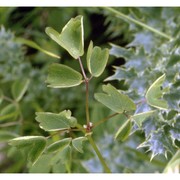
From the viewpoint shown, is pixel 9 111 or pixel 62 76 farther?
pixel 9 111

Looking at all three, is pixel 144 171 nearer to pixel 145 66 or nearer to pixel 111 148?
pixel 111 148

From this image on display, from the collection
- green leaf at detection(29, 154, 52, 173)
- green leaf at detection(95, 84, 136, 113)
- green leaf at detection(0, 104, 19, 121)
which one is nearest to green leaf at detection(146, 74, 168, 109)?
green leaf at detection(95, 84, 136, 113)

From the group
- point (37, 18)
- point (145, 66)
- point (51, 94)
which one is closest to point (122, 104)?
point (145, 66)

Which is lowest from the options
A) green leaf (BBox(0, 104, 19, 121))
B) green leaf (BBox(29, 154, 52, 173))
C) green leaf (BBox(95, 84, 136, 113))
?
green leaf (BBox(29, 154, 52, 173))

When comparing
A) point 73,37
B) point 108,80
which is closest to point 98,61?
point 73,37

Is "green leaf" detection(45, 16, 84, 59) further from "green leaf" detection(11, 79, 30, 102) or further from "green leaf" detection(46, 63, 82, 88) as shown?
"green leaf" detection(11, 79, 30, 102)

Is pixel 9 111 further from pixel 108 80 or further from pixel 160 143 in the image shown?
pixel 160 143
